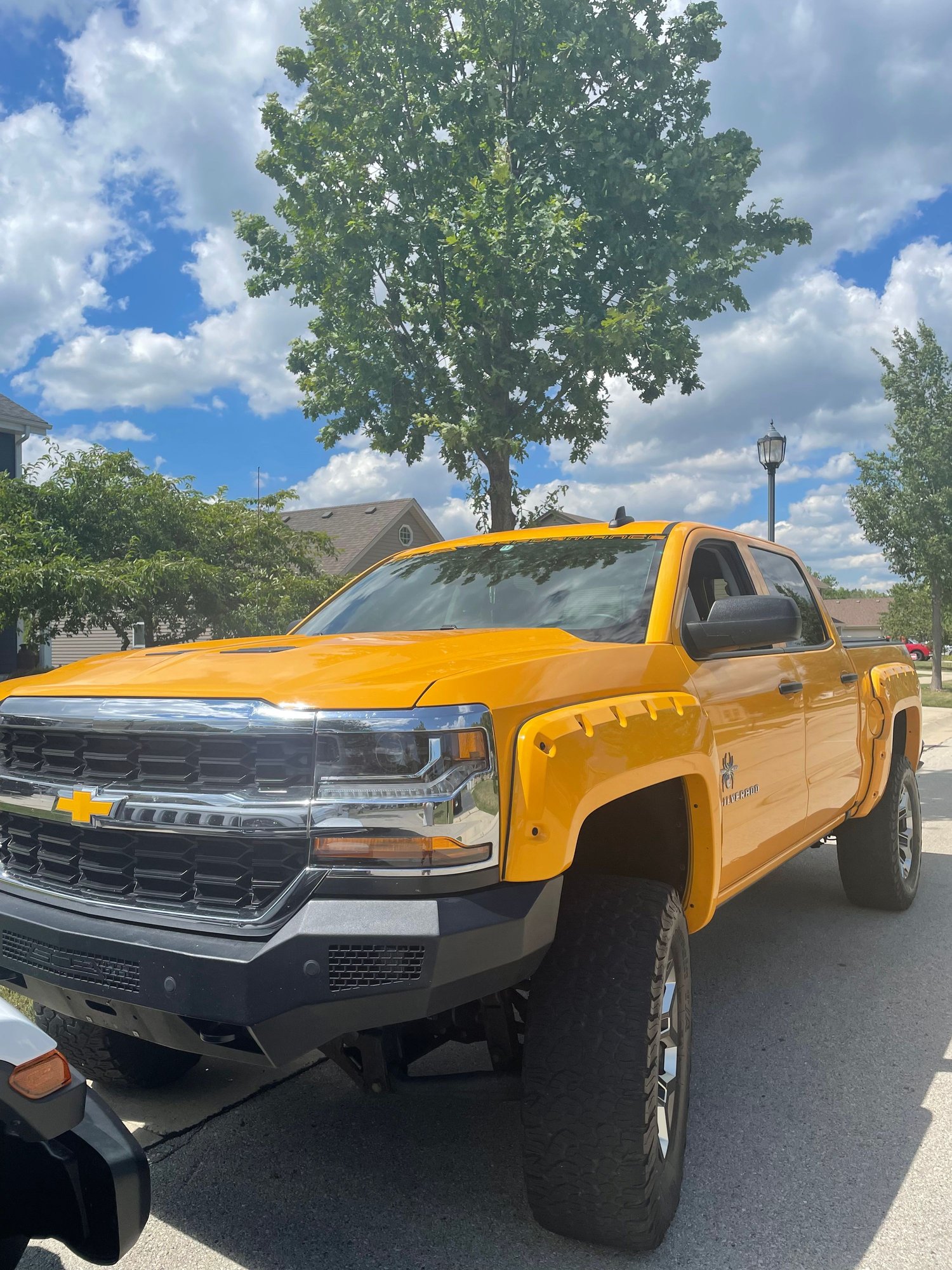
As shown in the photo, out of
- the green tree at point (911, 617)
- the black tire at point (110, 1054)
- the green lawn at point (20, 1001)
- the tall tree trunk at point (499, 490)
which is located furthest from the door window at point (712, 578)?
the green tree at point (911, 617)

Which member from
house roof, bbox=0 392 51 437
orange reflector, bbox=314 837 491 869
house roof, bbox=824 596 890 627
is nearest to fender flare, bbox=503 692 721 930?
orange reflector, bbox=314 837 491 869

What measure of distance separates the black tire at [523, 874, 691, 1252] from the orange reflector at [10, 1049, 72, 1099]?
109 cm

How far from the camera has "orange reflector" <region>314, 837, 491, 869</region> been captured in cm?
211

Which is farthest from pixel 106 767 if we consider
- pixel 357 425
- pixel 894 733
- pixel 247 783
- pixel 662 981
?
pixel 357 425

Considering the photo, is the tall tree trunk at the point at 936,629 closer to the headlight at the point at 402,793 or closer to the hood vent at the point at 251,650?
the hood vent at the point at 251,650

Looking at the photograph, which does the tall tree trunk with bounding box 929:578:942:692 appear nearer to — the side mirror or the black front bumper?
the side mirror

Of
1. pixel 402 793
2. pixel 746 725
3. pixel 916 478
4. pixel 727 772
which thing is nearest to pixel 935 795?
pixel 746 725

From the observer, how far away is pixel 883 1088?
3.44m

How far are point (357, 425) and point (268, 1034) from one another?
32.5ft

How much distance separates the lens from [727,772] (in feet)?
10.5

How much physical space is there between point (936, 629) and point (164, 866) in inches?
976

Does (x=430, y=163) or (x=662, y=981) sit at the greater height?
(x=430, y=163)

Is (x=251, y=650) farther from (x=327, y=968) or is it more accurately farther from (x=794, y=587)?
(x=794, y=587)

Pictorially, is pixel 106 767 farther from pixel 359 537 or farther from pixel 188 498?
pixel 359 537
